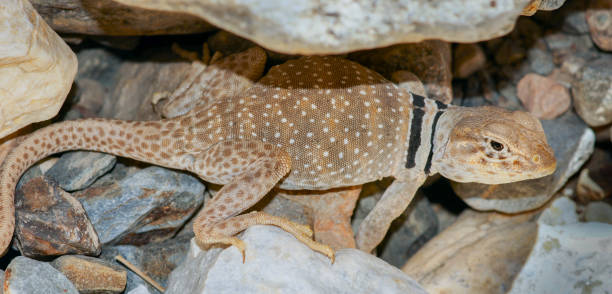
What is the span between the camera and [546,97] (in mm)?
4652

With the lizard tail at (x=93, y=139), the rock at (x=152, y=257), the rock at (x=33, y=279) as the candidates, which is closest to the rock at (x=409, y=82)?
the lizard tail at (x=93, y=139)

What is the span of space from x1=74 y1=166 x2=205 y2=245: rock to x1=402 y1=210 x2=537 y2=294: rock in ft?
6.61

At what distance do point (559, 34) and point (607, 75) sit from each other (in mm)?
682

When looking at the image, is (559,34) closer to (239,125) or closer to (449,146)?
(449,146)

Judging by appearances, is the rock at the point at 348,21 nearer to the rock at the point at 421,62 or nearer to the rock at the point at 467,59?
the rock at the point at 421,62

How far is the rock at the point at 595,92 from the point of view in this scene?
173 inches

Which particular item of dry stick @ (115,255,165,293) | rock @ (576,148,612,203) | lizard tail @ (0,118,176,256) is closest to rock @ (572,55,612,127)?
rock @ (576,148,612,203)

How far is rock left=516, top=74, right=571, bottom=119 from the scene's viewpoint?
464cm

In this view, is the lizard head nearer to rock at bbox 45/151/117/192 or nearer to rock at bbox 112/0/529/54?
rock at bbox 112/0/529/54

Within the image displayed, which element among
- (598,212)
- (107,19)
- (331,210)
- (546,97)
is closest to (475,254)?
(331,210)

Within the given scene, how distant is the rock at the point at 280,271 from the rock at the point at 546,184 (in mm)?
1449

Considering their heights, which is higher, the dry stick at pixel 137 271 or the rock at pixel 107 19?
the rock at pixel 107 19

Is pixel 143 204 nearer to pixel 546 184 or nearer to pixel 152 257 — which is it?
pixel 152 257

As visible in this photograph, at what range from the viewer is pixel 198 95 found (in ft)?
13.2
